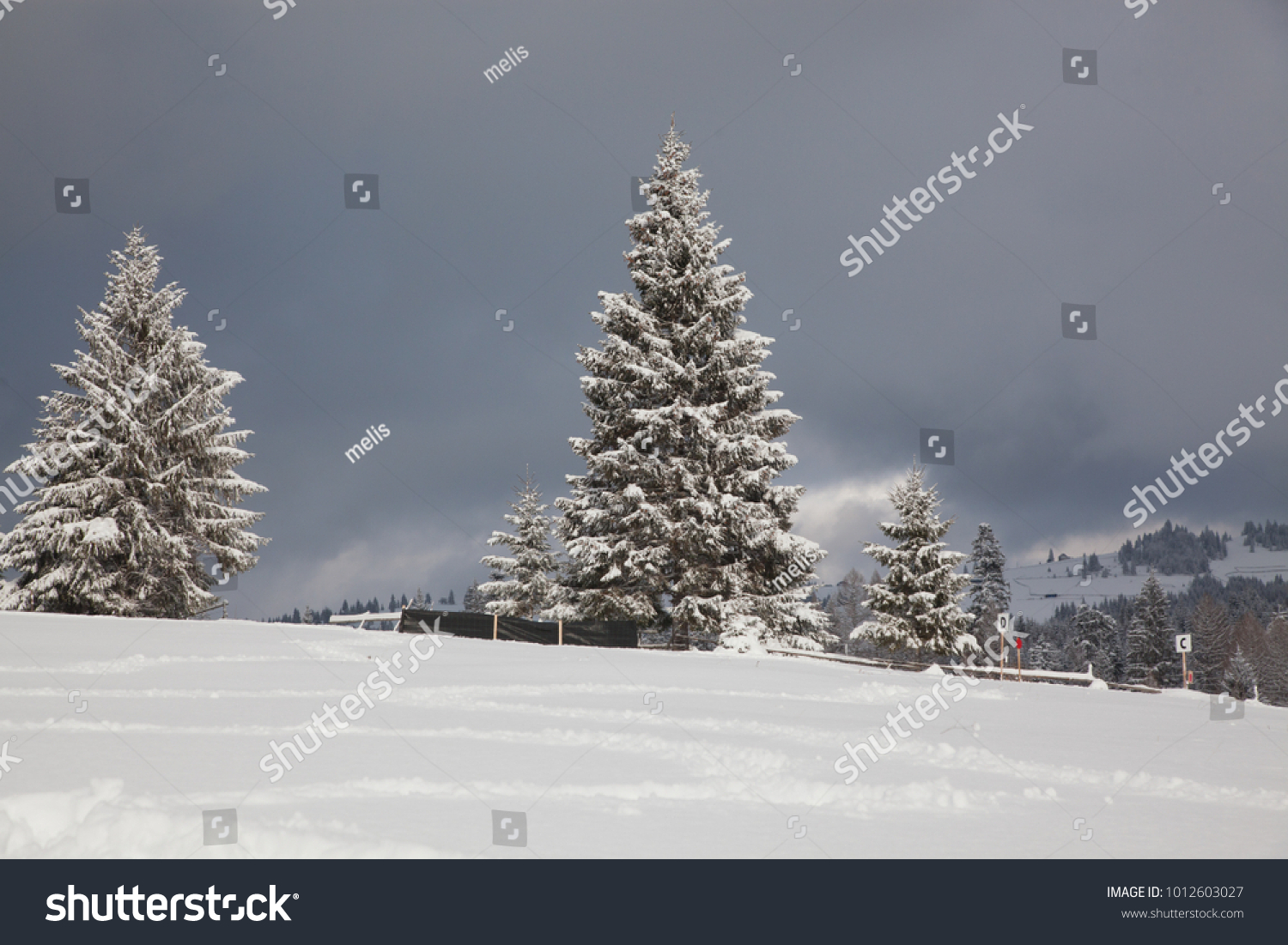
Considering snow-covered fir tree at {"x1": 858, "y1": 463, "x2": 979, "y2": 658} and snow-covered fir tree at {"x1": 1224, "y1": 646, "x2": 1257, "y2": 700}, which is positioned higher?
snow-covered fir tree at {"x1": 858, "y1": 463, "x2": 979, "y2": 658}

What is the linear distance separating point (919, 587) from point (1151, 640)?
44.5 meters

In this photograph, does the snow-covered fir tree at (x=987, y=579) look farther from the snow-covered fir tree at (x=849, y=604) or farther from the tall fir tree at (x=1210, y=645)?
the snow-covered fir tree at (x=849, y=604)

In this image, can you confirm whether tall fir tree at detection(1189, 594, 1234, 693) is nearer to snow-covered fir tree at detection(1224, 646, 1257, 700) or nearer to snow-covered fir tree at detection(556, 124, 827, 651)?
snow-covered fir tree at detection(1224, 646, 1257, 700)

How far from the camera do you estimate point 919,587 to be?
33406mm

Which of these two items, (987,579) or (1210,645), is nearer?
(987,579)

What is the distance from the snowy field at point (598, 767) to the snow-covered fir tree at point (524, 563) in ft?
83.6

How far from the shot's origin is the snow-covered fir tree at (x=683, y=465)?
2469cm

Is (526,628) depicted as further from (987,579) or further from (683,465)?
(987,579)

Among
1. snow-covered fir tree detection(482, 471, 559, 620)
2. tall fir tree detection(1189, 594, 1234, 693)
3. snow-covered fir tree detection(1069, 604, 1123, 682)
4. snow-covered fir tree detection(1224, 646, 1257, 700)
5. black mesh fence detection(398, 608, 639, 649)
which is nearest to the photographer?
black mesh fence detection(398, 608, 639, 649)

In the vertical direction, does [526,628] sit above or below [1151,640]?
above

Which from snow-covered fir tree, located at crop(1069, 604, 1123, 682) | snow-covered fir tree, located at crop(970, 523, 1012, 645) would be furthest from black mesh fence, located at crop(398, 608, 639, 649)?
snow-covered fir tree, located at crop(1069, 604, 1123, 682)

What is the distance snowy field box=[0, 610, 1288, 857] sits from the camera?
7.55 m

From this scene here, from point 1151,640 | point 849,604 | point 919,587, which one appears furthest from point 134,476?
point 849,604

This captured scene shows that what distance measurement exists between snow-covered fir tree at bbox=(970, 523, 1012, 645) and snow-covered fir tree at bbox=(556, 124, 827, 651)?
3739 centimetres
